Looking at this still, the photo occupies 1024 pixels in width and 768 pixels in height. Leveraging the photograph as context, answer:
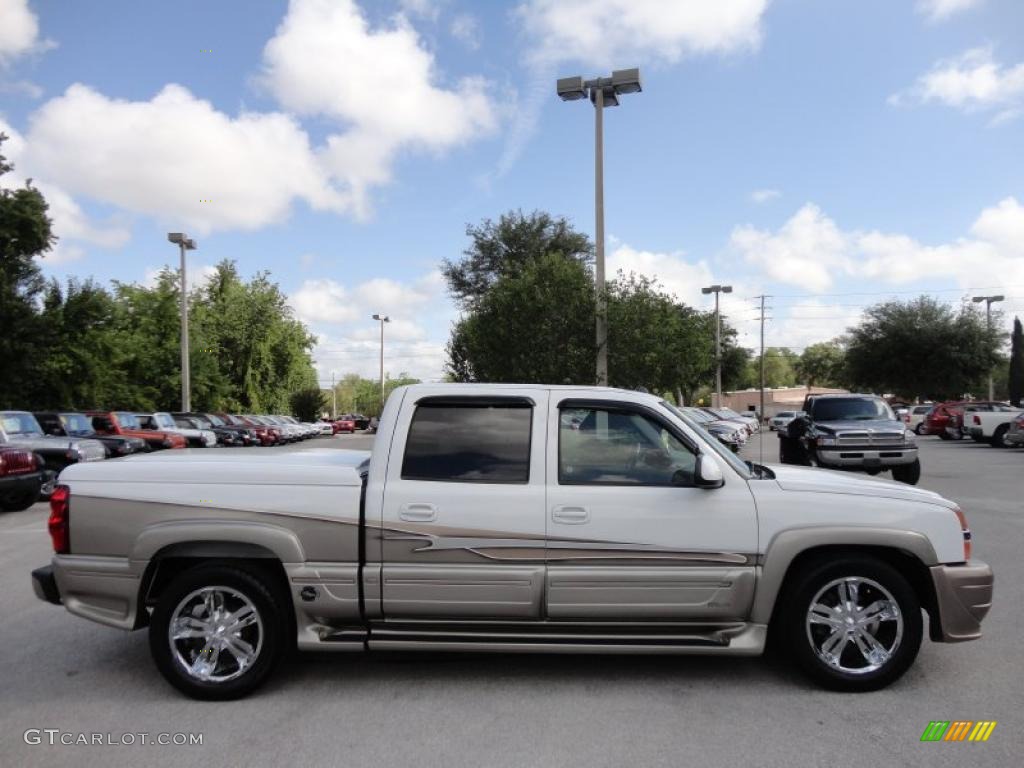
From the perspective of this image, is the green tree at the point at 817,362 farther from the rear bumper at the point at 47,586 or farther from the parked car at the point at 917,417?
the rear bumper at the point at 47,586

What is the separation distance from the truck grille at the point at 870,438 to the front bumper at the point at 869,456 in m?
0.08

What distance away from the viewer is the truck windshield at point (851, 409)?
15508 mm

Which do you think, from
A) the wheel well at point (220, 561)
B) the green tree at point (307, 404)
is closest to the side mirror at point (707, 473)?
the wheel well at point (220, 561)

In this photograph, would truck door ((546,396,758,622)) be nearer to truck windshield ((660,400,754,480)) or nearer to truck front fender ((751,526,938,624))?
Answer: truck front fender ((751,526,938,624))

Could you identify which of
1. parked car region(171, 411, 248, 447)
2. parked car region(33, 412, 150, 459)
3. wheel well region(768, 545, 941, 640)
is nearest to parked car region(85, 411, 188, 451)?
parked car region(33, 412, 150, 459)

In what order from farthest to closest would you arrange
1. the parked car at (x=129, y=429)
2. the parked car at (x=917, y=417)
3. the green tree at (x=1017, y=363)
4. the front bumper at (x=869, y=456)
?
the green tree at (x=1017, y=363), the parked car at (x=917, y=417), the parked car at (x=129, y=429), the front bumper at (x=869, y=456)

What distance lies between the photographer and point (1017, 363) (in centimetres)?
6328

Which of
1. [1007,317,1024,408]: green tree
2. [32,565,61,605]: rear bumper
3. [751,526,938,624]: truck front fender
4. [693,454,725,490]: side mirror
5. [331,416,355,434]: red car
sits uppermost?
[1007,317,1024,408]: green tree

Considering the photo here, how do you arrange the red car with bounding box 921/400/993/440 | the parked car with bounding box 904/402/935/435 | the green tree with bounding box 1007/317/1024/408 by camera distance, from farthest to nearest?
the green tree with bounding box 1007/317/1024/408
the parked car with bounding box 904/402/935/435
the red car with bounding box 921/400/993/440

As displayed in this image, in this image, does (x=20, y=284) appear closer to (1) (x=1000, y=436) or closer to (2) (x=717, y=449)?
(2) (x=717, y=449)

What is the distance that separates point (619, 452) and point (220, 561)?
2.37 metres

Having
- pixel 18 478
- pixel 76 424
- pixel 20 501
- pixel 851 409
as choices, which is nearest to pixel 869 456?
pixel 851 409

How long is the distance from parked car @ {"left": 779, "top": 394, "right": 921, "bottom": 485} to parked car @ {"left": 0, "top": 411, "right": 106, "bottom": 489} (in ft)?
43.9

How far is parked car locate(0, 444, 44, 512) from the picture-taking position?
1226cm
